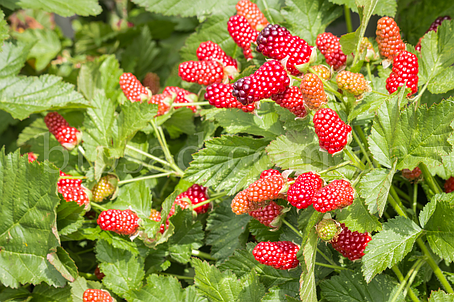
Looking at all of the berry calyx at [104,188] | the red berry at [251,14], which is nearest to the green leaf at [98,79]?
the berry calyx at [104,188]

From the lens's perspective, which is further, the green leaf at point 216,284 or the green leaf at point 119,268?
the green leaf at point 119,268

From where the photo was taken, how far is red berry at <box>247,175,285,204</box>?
0.84m

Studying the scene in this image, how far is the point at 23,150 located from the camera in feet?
5.45

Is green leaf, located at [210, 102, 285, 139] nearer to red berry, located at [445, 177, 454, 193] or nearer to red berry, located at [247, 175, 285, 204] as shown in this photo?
red berry, located at [247, 175, 285, 204]

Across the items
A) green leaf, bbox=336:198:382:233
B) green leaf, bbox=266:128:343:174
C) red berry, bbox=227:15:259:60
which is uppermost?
red berry, bbox=227:15:259:60

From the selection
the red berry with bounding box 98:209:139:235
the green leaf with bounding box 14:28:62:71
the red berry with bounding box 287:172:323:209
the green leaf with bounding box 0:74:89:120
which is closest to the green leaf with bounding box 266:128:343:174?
the red berry with bounding box 287:172:323:209

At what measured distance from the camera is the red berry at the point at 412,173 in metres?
1.07

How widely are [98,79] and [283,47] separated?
99 centimetres

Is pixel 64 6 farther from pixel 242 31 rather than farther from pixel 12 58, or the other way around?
pixel 242 31

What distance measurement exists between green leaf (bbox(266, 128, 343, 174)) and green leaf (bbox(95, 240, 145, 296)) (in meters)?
0.59

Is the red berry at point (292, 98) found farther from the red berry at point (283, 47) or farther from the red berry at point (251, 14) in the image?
the red berry at point (251, 14)

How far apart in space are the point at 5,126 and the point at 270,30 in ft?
5.41

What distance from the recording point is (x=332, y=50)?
1012mm

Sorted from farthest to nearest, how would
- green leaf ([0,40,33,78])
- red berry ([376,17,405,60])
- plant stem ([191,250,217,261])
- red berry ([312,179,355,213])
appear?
green leaf ([0,40,33,78]), plant stem ([191,250,217,261]), red berry ([376,17,405,60]), red berry ([312,179,355,213])
